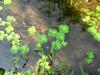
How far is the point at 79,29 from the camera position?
3.33 metres

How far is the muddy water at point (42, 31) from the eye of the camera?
3.04 m

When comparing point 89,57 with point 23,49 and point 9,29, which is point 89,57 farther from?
point 9,29

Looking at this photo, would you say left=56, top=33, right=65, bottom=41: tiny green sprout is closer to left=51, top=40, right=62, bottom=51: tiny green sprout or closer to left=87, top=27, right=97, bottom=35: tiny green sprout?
left=51, top=40, right=62, bottom=51: tiny green sprout

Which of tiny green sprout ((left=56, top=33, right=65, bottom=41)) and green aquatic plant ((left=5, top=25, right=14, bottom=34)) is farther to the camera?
green aquatic plant ((left=5, top=25, right=14, bottom=34))

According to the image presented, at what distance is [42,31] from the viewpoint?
3252 millimetres

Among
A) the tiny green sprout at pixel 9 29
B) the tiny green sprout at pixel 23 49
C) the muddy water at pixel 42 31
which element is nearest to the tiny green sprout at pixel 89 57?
the muddy water at pixel 42 31

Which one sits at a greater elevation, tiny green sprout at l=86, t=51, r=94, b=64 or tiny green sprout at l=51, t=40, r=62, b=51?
tiny green sprout at l=51, t=40, r=62, b=51

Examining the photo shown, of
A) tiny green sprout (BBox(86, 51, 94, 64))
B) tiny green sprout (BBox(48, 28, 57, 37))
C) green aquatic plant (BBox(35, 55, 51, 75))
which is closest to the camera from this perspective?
green aquatic plant (BBox(35, 55, 51, 75))

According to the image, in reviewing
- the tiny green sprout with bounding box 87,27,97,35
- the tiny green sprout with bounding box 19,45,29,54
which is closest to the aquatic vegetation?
the tiny green sprout with bounding box 87,27,97,35

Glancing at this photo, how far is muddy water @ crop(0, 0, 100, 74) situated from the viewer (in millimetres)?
3037

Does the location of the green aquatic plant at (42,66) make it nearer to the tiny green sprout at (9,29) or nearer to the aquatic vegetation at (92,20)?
the tiny green sprout at (9,29)

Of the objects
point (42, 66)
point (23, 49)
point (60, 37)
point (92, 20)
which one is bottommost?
point (42, 66)

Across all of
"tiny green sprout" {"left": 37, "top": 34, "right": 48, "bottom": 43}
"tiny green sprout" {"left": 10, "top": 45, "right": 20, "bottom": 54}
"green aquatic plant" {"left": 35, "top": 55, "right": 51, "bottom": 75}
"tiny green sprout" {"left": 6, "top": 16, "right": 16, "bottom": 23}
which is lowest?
"green aquatic plant" {"left": 35, "top": 55, "right": 51, "bottom": 75}

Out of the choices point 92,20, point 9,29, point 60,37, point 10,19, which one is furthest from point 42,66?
point 92,20
